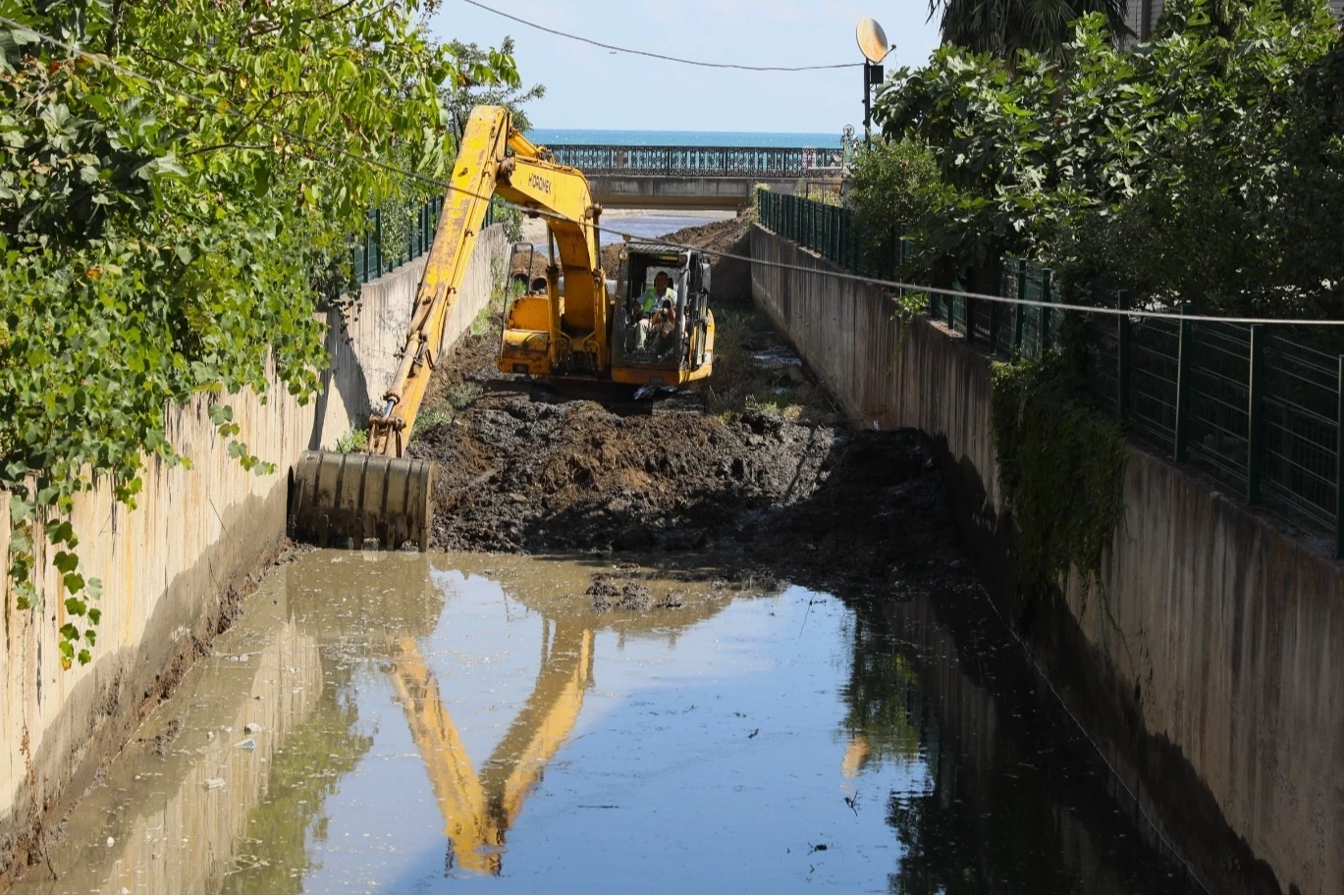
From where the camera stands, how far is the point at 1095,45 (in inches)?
677

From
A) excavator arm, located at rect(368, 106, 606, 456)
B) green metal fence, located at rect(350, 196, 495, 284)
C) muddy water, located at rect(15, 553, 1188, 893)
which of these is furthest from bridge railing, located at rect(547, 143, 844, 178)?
muddy water, located at rect(15, 553, 1188, 893)

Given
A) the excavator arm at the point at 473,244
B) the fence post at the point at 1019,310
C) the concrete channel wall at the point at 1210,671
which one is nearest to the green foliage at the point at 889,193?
the excavator arm at the point at 473,244

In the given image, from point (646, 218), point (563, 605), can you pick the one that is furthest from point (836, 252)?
point (646, 218)

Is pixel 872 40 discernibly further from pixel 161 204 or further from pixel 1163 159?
pixel 161 204

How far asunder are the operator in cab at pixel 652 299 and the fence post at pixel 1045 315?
9.72m

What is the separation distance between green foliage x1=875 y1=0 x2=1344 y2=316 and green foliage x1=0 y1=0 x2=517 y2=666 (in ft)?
17.3

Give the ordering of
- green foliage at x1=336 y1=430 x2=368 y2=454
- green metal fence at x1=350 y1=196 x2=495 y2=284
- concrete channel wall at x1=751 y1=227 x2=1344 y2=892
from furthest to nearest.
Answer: green metal fence at x1=350 y1=196 x2=495 y2=284, green foliage at x1=336 y1=430 x2=368 y2=454, concrete channel wall at x1=751 y1=227 x2=1344 y2=892

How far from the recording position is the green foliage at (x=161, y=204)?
849cm

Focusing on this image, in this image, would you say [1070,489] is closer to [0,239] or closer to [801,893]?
[801,893]

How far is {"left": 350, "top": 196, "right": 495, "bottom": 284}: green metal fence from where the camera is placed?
860 inches

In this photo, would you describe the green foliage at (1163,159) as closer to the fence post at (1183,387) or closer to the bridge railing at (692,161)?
the fence post at (1183,387)

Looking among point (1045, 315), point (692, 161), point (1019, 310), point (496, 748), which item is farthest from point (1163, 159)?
point (692, 161)

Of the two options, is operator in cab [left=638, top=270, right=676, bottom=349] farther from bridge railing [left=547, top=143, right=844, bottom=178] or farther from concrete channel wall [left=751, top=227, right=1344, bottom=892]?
bridge railing [left=547, top=143, right=844, bottom=178]

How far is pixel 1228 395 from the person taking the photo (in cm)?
981
